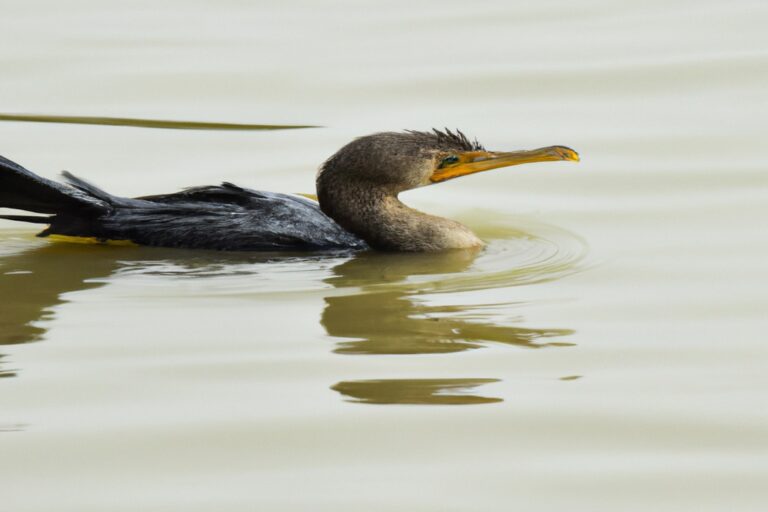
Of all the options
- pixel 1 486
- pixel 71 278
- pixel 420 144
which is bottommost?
pixel 1 486

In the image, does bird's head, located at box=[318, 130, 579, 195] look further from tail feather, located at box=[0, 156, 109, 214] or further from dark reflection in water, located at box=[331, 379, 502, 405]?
dark reflection in water, located at box=[331, 379, 502, 405]

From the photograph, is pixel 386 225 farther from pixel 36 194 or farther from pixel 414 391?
pixel 414 391

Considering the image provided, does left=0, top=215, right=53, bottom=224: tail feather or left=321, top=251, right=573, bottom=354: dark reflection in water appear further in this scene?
left=0, top=215, right=53, bottom=224: tail feather

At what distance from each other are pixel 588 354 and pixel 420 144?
259 cm

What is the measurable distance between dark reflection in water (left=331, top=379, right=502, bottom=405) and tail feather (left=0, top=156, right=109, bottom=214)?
302 cm

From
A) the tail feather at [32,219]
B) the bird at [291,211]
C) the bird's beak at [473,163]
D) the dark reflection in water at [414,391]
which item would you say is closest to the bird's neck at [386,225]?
the bird at [291,211]

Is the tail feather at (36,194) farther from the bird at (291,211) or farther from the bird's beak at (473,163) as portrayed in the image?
the bird's beak at (473,163)

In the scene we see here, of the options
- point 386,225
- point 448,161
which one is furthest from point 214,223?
point 448,161

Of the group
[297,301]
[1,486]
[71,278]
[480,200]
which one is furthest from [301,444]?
[480,200]

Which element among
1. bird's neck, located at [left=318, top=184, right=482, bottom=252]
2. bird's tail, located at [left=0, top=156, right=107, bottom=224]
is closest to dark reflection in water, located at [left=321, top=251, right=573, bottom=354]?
bird's neck, located at [left=318, top=184, right=482, bottom=252]

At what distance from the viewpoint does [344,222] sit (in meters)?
8.51

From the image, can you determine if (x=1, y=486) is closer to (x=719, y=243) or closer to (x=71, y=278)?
(x=71, y=278)

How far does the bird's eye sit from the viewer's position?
8625mm

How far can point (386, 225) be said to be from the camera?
8.46 meters
